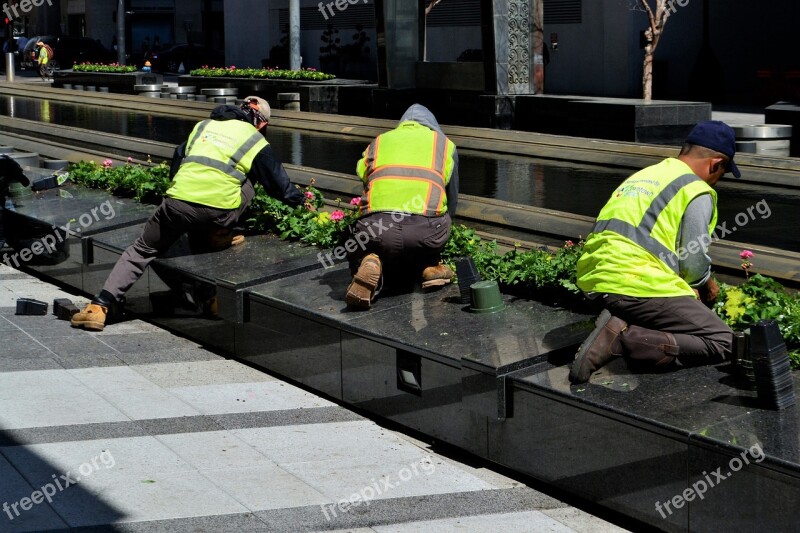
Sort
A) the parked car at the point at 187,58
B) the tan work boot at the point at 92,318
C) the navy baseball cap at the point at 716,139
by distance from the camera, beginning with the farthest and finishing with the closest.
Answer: the parked car at the point at 187,58
the tan work boot at the point at 92,318
the navy baseball cap at the point at 716,139

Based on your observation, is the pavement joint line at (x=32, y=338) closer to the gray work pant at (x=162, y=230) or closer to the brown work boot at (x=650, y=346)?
the gray work pant at (x=162, y=230)

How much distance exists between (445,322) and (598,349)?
1251 millimetres

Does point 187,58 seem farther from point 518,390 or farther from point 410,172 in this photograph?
point 518,390

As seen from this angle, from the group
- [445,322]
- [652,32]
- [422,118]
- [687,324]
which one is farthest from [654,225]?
[652,32]

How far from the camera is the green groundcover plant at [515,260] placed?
5516 mm

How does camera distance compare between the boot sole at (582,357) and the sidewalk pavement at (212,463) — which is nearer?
the sidewalk pavement at (212,463)

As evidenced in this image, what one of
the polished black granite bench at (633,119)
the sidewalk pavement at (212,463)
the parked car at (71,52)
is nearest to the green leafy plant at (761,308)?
the sidewalk pavement at (212,463)

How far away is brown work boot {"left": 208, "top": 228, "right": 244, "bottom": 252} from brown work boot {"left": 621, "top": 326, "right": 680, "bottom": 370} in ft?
12.9

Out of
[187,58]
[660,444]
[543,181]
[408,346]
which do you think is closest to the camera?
[660,444]

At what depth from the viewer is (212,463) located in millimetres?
5602

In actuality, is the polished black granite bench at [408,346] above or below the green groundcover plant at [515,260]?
below

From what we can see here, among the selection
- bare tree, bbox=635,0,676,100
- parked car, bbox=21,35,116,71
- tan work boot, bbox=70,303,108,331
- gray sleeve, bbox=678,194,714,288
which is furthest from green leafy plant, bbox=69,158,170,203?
parked car, bbox=21,35,116,71

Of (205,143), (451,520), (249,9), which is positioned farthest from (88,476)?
(249,9)

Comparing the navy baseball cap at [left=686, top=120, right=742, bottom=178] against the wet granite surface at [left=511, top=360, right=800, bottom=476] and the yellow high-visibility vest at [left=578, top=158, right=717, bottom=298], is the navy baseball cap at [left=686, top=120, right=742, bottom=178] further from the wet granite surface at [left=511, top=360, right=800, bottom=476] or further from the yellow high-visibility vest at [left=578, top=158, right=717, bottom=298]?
the wet granite surface at [left=511, top=360, right=800, bottom=476]
